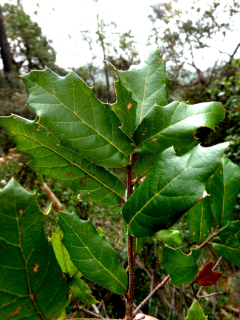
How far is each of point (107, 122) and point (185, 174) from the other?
0.15 m

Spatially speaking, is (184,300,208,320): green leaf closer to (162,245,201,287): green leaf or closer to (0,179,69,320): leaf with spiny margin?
(162,245,201,287): green leaf

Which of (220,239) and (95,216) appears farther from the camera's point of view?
(95,216)

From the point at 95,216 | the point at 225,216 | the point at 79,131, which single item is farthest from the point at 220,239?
the point at 95,216

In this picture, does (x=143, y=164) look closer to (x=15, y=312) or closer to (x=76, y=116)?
(x=76, y=116)

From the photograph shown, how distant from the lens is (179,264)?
394 millimetres

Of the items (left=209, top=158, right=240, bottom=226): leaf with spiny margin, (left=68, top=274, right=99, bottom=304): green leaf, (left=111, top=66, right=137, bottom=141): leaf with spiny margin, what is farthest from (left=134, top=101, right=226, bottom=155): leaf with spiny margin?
(left=68, top=274, right=99, bottom=304): green leaf

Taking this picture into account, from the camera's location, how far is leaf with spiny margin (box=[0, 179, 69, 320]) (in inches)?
9.3

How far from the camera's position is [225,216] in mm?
490

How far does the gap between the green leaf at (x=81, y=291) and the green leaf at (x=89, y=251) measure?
0.23 feet

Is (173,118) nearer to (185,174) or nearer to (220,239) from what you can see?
(185,174)

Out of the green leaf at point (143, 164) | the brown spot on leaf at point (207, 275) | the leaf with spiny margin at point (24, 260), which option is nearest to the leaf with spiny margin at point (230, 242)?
the brown spot on leaf at point (207, 275)

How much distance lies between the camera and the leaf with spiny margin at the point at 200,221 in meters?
0.49

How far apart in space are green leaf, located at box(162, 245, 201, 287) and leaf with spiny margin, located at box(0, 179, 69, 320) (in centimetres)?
19

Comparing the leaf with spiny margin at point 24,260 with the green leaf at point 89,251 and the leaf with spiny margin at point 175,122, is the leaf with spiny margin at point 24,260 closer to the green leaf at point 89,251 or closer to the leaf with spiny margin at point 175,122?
the green leaf at point 89,251
